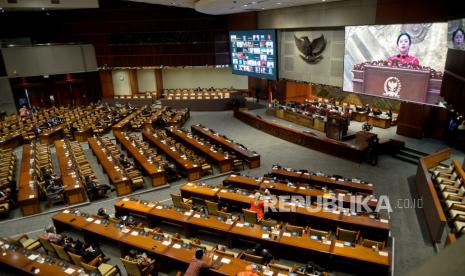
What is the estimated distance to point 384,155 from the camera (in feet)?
43.5

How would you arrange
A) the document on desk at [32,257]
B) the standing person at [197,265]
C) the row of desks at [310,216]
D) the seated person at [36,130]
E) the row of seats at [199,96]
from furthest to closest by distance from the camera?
1. the row of seats at [199,96]
2. the seated person at [36,130]
3. the row of desks at [310,216]
4. the document on desk at [32,257]
5. the standing person at [197,265]

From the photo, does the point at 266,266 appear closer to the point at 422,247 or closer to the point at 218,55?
the point at 422,247

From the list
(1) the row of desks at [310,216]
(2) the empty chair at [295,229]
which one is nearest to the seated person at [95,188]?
(1) the row of desks at [310,216]

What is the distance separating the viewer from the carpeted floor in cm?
772

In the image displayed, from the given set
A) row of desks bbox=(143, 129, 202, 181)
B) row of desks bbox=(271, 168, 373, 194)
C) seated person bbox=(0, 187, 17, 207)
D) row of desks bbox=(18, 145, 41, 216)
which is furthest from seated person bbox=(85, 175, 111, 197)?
row of desks bbox=(271, 168, 373, 194)

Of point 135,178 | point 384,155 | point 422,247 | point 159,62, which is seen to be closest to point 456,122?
point 384,155

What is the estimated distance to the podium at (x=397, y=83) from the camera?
11258mm

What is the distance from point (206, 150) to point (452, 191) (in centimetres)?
859

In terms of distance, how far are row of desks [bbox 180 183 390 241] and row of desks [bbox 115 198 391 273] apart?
0.96 m

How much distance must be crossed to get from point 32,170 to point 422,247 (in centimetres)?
1301

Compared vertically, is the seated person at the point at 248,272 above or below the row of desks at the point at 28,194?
above

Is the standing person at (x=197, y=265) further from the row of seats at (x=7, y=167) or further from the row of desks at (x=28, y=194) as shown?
the row of seats at (x=7, y=167)

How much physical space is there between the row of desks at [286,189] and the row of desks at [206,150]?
1.72 meters

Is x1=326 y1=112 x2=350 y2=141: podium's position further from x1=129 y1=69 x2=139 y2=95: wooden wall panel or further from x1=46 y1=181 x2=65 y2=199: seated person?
x1=129 y1=69 x2=139 y2=95: wooden wall panel
